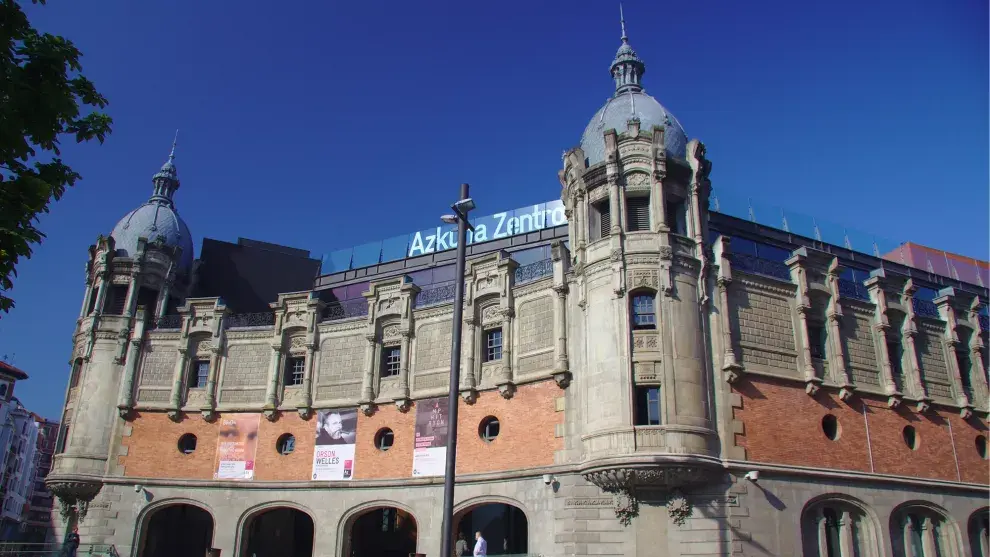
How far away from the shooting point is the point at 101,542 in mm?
38062

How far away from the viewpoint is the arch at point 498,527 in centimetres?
3591

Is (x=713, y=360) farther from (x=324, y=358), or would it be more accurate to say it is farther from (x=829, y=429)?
(x=324, y=358)

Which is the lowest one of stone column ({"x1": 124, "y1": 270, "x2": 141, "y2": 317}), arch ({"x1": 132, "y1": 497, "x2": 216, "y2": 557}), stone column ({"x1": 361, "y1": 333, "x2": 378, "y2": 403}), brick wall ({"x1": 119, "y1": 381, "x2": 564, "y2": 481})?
arch ({"x1": 132, "y1": 497, "x2": 216, "y2": 557})

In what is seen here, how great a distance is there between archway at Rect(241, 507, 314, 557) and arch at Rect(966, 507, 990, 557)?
32.6 metres

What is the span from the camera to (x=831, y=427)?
32000mm

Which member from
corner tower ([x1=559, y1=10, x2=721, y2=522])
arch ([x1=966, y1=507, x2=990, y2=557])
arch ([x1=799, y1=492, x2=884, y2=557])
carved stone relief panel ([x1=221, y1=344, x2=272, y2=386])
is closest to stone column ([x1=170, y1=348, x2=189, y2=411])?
carved stone relief panel ([x1=221, y1=344, x2=272, y2=386])

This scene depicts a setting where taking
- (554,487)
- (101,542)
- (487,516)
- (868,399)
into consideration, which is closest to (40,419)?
(101,542)

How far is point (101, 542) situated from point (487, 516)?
64.4 ft

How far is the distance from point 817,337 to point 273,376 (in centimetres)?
2725

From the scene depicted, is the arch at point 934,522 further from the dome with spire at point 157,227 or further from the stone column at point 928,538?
the dome with spire at point 157,227

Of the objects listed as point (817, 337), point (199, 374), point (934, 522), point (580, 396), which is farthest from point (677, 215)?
point (199, 374)

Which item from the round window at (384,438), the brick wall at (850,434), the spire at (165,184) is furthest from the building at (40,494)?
the brick wall at (850,434)

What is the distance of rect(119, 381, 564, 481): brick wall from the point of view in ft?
107

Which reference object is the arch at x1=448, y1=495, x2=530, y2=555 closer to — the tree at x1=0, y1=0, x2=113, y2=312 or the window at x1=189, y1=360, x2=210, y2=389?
the window at x1=189, y1=360, x2=210, y2=389
